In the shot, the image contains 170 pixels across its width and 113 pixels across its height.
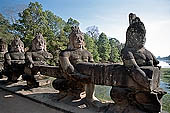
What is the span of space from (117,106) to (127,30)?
1321 millimetres

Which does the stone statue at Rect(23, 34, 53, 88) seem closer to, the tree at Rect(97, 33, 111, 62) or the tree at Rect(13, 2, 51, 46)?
the tree at Rect(13, 2, 51, 46)

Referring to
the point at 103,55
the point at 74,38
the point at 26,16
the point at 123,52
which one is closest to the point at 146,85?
the point at 123,52

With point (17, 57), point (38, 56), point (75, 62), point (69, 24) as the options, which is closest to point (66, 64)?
point (75, 62)

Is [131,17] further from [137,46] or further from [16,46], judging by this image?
[16,46]

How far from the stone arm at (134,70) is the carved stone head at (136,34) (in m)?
0.26

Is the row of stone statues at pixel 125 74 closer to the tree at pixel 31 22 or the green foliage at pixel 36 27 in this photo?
the green foliage at pixel 36 27

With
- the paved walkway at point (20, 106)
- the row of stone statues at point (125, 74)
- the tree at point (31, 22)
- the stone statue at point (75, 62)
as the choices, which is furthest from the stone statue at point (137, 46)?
the tree at point (31, 22)

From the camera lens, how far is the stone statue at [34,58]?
421 centimetres

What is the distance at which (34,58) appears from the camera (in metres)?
4.32

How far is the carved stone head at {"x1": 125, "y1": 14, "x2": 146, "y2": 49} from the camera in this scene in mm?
2518

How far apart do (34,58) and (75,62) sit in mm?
1773

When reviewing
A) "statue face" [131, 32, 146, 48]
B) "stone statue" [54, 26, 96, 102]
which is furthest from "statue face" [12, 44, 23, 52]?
"statue face" [131, 32, 146, 48]

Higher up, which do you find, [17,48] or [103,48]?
[103,48]

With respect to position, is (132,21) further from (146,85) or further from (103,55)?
(103,55)
